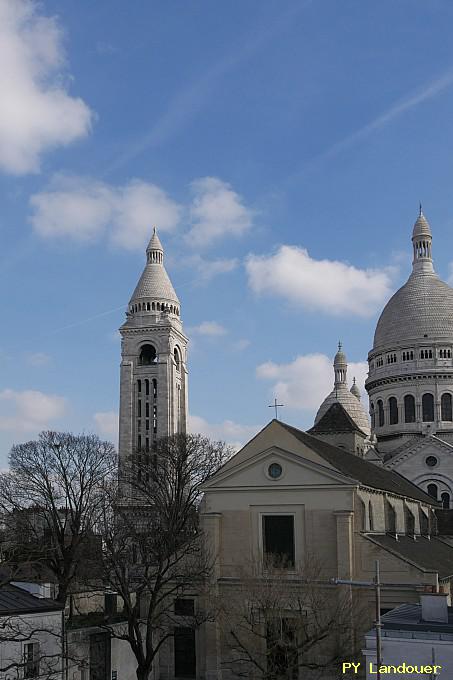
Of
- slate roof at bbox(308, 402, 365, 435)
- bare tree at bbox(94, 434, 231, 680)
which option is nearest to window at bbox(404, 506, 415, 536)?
bare tree at bbox(94, 434, 231, 680)

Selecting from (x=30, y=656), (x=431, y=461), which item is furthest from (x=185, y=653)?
(x=431, y=461)

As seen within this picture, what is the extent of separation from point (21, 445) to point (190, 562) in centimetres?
2866

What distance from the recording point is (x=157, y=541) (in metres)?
54.3

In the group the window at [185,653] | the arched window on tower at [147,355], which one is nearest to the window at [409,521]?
the window at [185,653]

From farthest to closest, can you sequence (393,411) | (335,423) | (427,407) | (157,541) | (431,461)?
(393,411) < (427,407) < (431,461) < (335,423) < (157,541)

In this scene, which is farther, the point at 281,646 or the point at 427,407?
the point at 427,407

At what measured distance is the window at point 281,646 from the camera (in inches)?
1296

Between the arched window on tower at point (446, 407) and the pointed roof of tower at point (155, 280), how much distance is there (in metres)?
49.7

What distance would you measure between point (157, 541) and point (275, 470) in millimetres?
13005

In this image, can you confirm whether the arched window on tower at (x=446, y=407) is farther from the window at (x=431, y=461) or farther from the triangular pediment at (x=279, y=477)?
the triangular pediment at (x=279, y=477)

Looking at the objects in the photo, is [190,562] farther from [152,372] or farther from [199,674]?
[152,372]

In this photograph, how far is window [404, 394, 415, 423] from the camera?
304ft

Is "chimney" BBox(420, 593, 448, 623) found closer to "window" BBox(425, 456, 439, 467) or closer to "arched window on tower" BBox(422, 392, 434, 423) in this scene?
"window" BBox(425, 456, 439, 467)

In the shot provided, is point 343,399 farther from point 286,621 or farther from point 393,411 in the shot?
point 286,621
